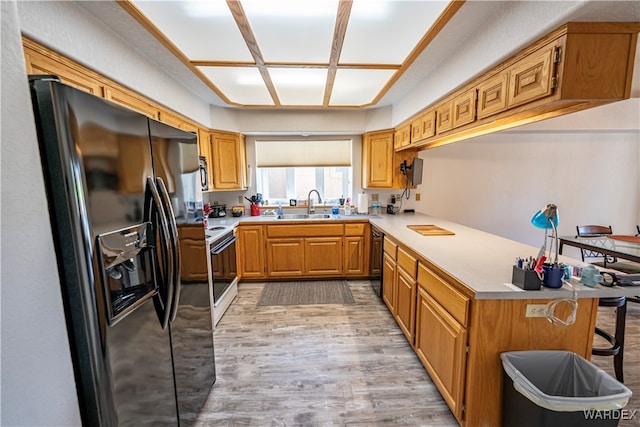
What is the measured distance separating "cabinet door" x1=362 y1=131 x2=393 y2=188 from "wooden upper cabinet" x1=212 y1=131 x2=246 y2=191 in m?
1.93

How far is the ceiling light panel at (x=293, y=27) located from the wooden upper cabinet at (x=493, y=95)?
43.8 inches

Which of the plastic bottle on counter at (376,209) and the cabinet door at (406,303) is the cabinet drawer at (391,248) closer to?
the cabinet door at (406,303)

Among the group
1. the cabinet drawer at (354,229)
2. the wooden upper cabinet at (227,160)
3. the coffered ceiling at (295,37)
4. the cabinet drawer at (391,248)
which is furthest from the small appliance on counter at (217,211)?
the cabinet drawer at (391,248)

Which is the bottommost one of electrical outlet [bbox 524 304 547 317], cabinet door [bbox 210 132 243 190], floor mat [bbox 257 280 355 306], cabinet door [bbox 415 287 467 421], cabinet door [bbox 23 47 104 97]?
floor mat [bbox 257 280 355 306]

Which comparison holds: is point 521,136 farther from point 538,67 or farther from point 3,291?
point 3,291

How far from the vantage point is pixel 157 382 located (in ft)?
3.98

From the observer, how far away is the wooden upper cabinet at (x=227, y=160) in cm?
373

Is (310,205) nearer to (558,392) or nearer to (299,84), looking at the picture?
(299,84)

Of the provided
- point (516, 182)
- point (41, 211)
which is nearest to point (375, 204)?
point (516, 182)

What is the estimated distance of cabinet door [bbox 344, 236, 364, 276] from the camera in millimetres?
3766

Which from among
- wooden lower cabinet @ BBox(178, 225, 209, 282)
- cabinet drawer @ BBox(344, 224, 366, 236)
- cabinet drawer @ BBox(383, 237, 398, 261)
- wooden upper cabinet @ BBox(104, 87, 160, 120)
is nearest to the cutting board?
cabinet drawer @ BBox(383, 237, 398, 261)

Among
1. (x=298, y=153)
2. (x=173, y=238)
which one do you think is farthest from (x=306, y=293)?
(x=173, y=238)

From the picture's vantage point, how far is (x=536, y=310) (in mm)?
1394

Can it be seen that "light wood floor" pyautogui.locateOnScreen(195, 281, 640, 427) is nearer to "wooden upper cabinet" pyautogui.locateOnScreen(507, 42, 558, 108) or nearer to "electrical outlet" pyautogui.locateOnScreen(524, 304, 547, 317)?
"electrical outlet" pyautogui.locateOnScreen(524, 304, 547, 317)
